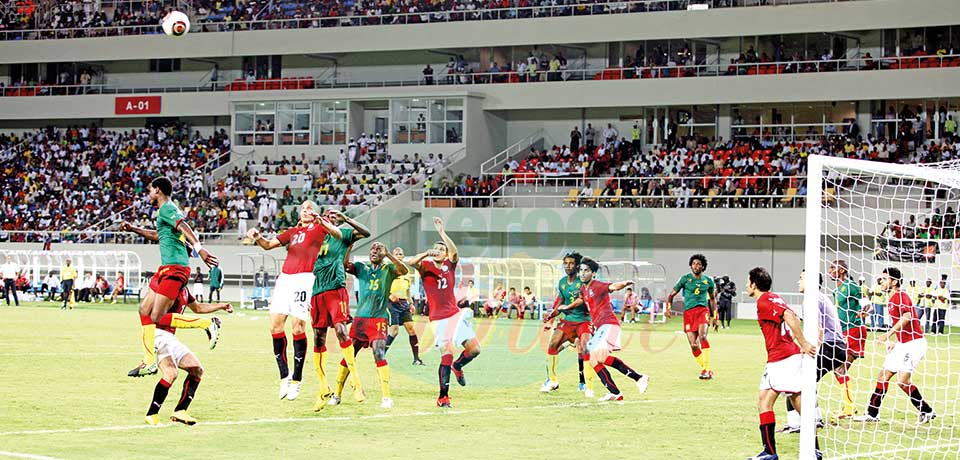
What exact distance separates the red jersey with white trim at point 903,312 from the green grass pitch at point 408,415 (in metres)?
0.98

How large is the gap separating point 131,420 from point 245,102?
4777 cm

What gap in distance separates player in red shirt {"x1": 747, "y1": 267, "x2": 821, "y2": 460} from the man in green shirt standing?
2.55 meters

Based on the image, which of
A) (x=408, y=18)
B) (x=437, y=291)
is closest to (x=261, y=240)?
(x=437, y=291)

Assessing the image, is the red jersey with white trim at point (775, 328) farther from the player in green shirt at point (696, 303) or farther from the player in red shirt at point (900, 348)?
the player in green shirt at point (696, 303)

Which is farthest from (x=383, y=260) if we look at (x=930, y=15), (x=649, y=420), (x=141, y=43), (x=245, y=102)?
(x=141, y=43)

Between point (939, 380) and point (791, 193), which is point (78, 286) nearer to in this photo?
point (791, 193)

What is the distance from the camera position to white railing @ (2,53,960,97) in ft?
162

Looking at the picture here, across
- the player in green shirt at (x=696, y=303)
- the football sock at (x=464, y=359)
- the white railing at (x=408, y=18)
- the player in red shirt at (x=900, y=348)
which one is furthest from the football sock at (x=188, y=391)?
the white railing at (x=408, y=18)

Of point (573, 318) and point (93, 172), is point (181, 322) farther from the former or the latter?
point (93, 172)

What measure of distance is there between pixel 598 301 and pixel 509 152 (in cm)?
4007

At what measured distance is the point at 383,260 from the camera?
16062mm

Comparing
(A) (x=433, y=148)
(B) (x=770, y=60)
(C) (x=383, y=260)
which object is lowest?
(C) (x=383, y=260)

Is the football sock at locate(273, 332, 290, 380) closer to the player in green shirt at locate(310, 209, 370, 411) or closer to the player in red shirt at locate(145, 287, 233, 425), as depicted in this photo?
the player in green shirt at locate(310, 209, 370, 411)

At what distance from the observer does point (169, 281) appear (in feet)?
42.5
